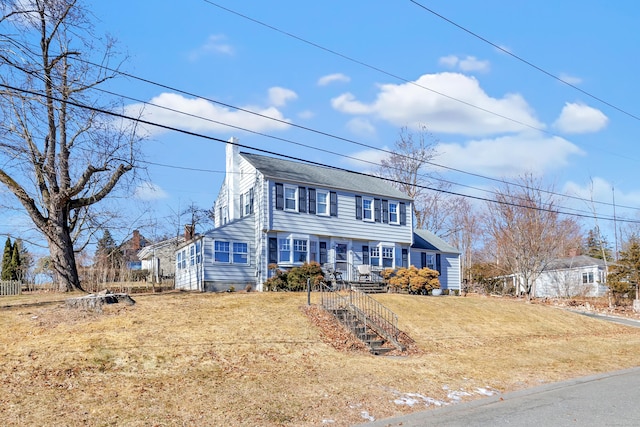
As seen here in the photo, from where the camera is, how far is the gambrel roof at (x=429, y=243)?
38.6 metres

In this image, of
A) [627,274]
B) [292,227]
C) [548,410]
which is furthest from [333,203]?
[548,410]

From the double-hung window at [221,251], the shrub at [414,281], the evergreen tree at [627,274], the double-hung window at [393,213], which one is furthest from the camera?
the evergreen tree at [627,274]

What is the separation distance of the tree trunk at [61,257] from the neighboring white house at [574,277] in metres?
39.3

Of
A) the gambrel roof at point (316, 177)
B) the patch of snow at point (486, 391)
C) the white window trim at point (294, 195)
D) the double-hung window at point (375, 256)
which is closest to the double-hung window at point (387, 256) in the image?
the double-hung window at point (375, 256)

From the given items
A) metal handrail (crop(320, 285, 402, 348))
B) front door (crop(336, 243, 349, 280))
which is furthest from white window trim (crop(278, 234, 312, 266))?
metal handrail (crop(320, 285, 402, 348))

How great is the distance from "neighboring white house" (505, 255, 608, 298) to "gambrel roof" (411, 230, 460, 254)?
13.2 metres

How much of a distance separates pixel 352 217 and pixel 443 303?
9.18 metres

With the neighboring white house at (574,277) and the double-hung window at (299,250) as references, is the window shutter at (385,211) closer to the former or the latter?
the double-hung window at (299,250)

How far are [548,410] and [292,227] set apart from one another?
818 inches

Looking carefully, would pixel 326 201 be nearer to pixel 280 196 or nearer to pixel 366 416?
pixel 280 196

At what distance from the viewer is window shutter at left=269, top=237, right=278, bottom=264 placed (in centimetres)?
3000

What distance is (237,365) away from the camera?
1341 cm

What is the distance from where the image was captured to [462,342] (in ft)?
65.3

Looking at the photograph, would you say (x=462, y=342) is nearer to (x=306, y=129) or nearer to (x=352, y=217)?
(x=306, y=129)
